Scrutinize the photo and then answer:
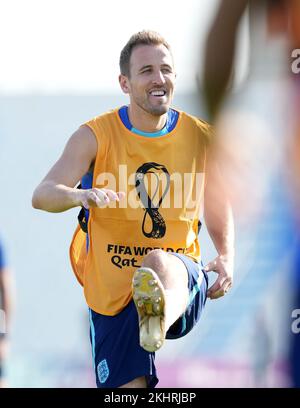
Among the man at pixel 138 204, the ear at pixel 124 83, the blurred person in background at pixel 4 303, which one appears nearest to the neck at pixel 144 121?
the man at pixel 138 204

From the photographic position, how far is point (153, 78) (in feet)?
19.4

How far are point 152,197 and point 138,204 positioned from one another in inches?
3.3

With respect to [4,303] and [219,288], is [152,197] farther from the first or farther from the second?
[4,303]

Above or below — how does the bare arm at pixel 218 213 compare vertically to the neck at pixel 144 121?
below

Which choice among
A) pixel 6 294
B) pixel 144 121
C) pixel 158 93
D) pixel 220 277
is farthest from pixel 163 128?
pixel 6 294

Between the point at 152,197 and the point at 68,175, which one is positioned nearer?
the point at 68,175

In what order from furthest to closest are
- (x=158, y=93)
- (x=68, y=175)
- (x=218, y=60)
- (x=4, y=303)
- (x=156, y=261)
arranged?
(x=4, y=303) < (x=158, y=93) < (x=68, y=175) < (x=156, y=261) < (x=218, y=60)

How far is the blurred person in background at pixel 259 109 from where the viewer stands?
5375 millimetres

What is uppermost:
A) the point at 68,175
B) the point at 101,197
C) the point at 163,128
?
the point at 163,128

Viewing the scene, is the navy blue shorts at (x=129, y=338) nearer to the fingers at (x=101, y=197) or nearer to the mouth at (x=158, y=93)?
the fingers at (x=101, y=197)

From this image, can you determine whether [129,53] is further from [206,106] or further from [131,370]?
[131,370]

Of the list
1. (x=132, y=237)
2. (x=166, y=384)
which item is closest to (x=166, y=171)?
(x=132, y=237)

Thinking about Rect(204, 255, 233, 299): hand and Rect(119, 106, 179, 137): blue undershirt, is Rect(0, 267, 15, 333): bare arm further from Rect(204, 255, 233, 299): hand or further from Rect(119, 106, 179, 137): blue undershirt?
Rect(204, 255, 233, 299): hand
